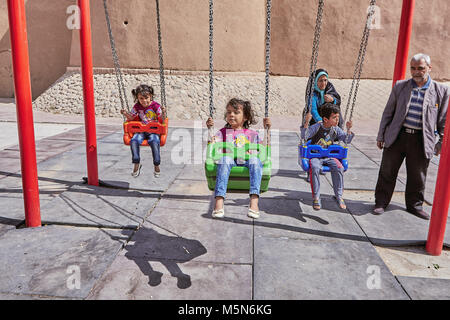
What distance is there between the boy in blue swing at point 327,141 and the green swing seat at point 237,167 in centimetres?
84

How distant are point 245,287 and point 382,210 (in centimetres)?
240

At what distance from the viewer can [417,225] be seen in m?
4.23

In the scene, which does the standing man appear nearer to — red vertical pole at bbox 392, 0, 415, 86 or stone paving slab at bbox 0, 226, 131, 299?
red vertical pole at bbox 392, 0, 415, 86

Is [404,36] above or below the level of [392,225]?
above

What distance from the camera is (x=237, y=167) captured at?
341cm

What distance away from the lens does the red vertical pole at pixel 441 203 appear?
3.51 meters

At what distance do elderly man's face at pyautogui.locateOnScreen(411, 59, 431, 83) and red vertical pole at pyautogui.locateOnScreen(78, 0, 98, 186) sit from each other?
3.64m

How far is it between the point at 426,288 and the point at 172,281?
192cm

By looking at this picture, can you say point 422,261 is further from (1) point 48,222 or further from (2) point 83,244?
(1) point 48,222

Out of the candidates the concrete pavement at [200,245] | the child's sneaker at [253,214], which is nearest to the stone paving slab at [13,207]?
the concrete pavement at [200,245]

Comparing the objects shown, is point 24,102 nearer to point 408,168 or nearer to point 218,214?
point 218,214

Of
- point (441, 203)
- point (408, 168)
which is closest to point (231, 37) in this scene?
point (408, 168)

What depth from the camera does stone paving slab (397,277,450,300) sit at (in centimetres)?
288

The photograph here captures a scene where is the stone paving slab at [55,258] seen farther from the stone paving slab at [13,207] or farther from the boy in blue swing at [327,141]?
the boy in blue swing at [327,141]
